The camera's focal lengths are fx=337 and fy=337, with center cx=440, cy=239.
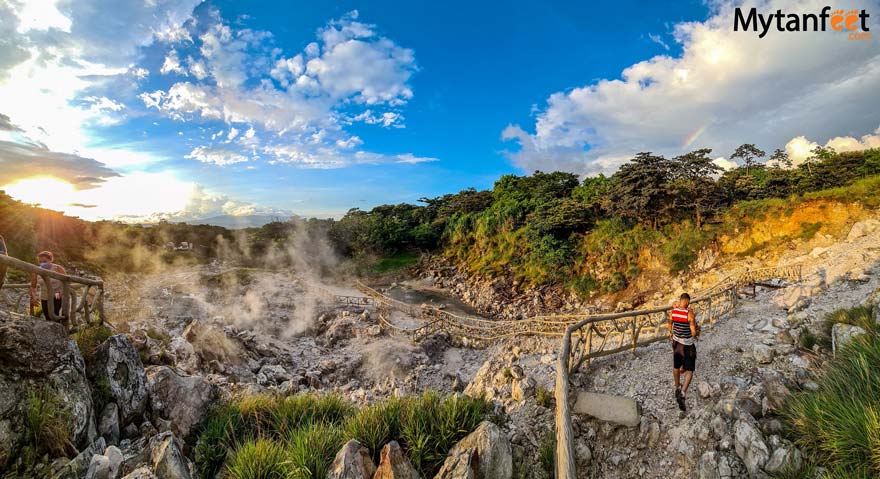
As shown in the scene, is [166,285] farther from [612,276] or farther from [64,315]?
[612,276]

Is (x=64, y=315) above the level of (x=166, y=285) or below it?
above

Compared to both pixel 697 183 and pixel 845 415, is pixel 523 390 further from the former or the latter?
pixel 697 183

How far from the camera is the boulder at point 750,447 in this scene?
13.7ft

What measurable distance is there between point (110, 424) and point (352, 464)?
4.00 m

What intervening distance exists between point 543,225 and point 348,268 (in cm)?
2369

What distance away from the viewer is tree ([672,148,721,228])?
951 inches

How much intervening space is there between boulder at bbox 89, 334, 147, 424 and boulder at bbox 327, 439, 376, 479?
12.8ft

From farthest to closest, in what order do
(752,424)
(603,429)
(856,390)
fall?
(603,429), (752,424), (856,390)

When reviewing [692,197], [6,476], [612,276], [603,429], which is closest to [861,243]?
[692,197]

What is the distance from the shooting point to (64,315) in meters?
5.75

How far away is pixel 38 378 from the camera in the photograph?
4488 mm

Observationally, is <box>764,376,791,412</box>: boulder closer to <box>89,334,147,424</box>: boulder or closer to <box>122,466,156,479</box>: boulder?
<box>122,466,156,479</box>: boulder

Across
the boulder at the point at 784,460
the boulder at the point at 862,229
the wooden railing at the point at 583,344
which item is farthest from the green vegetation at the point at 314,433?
the boulder at the point at 862,229

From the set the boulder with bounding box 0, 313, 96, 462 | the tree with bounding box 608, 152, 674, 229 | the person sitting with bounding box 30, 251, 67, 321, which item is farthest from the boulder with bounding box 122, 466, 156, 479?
the tree with bounding box 608, 152, 674, 229
